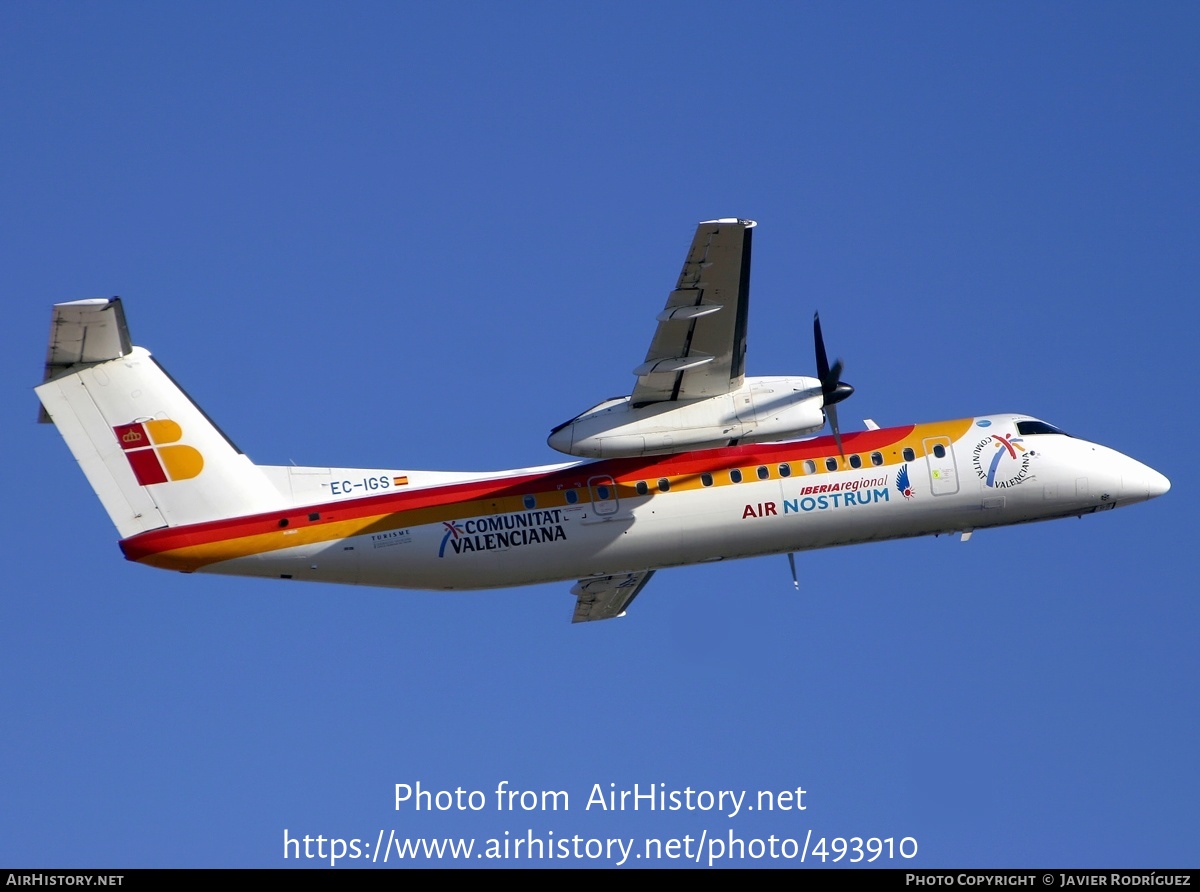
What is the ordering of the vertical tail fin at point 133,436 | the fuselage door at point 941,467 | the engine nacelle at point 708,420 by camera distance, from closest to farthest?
the vertical tail fin at point 133,436 < the engine nacelle at point 708,420 < the fuselage door at point 941,467

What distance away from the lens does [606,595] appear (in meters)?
29.3

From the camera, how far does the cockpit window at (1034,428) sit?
91.5ft

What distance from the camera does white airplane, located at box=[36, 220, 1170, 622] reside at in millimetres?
24047

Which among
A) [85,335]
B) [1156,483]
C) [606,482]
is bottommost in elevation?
[1156,483]

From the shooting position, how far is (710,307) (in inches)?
912

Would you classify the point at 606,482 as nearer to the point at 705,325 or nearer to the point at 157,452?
→ the point at 705,325

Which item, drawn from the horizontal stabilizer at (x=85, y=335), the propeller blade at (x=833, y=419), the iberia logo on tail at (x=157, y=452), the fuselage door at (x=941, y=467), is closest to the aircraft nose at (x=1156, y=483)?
the fuselage door at (x=941, y=467)

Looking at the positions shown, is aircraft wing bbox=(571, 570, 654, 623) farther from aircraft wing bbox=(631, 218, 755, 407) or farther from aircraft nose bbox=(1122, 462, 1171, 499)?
aircraft nose bbox=(1122, 462, 1171, 499)

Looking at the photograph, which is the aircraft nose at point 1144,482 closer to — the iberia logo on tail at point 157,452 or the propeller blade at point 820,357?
the propeller blade at point 820,357

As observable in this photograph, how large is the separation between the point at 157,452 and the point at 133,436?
17.9 inches

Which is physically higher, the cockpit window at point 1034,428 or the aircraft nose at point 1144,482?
the cockpit window at point 1034,428

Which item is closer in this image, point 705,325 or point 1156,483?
point 705,325

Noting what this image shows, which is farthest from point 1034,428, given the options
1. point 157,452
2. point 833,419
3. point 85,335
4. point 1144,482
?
point 85,335

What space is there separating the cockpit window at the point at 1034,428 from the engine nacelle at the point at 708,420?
485 cm
